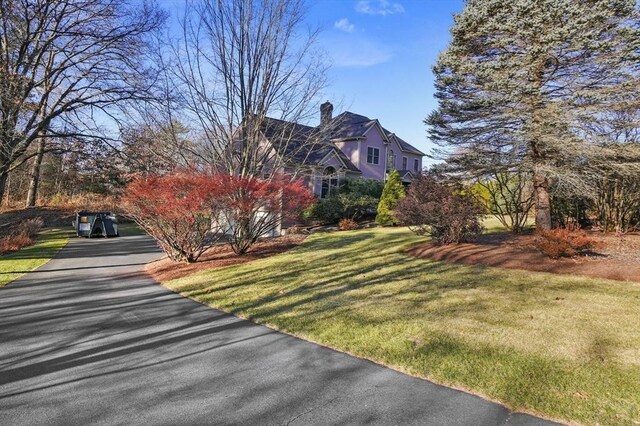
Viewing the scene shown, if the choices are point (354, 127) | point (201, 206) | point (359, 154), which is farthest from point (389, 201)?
point (354, 127)

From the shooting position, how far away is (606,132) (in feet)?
38.4

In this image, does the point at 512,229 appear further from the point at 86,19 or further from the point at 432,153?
the point at 86,19

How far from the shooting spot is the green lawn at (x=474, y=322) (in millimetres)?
3479

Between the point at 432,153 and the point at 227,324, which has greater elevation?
the point at 432,153

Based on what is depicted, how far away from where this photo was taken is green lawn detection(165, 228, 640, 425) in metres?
3.48

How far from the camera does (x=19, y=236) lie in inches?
645

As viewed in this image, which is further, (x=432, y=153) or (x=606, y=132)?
(x=432, y=153)

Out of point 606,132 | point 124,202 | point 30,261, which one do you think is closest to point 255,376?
point 124,202

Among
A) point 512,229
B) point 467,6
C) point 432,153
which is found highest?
point 467,6

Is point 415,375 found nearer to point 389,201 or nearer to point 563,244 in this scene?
point 563,244

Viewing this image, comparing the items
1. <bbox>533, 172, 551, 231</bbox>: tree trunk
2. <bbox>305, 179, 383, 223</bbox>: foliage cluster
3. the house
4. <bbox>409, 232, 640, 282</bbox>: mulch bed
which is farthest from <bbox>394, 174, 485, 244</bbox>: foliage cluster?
the house

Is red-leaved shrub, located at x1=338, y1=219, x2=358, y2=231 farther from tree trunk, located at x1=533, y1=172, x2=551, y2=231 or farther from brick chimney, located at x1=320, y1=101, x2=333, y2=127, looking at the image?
tree trunk, located at x1=533, y1=172, x2=551, y2=231

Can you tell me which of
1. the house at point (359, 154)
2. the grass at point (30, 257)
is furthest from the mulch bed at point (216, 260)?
the house at point (359, 154)

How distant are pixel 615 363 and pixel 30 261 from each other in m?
13.5
